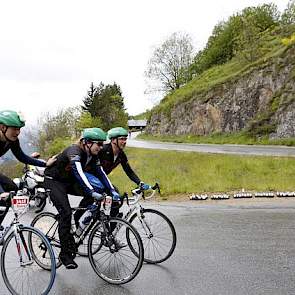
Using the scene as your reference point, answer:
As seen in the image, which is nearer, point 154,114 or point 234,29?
point 154,114

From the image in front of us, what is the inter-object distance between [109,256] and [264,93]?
32.9 m

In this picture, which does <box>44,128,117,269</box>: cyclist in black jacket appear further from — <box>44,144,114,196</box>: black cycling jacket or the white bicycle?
the white bicycle

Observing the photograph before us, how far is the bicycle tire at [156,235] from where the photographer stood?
19.5 ft

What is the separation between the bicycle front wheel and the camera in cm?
482

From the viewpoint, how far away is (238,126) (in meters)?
37.9

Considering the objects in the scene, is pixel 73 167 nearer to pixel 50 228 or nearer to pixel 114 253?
pixel 50 228

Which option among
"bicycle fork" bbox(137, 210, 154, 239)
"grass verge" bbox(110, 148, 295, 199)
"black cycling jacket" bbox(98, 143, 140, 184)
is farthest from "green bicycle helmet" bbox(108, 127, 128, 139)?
"grass verge" bbox(110, 148, 295, 199)

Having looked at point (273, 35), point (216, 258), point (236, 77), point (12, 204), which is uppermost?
point (273, 35)

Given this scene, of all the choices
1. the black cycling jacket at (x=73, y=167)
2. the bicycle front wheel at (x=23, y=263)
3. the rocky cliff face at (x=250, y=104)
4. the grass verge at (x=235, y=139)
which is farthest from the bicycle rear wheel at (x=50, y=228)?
the rocky cliff face at (x=250, y=104)

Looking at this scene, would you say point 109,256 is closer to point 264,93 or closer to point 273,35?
point 264,93

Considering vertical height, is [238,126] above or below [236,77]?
below

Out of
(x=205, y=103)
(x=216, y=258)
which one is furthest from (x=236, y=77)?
(x=216, y=258)

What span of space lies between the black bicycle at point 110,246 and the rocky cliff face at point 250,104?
25.7 m

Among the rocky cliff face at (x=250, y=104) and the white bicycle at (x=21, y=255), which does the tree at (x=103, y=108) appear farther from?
the white bicycle at (x=21, y=255)
